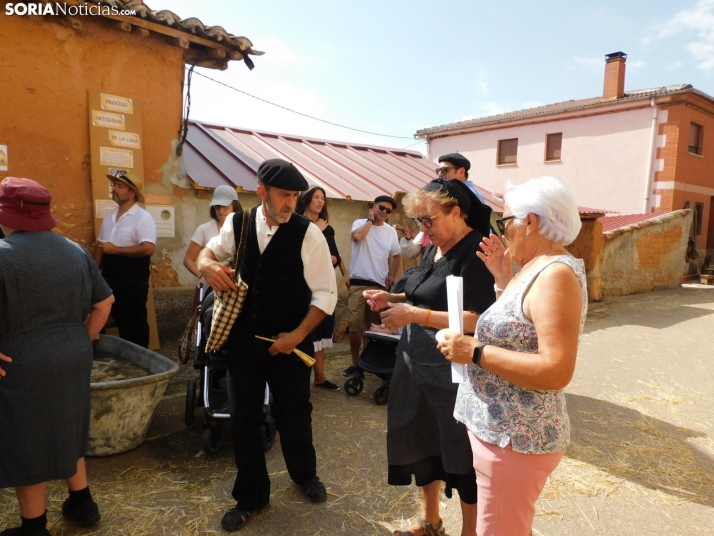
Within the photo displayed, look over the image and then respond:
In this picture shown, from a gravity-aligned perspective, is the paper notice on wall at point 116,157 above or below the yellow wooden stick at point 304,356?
above

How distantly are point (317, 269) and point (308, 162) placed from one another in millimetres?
6785

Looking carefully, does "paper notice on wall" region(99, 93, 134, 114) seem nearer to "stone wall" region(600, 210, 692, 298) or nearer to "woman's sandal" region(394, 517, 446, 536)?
"woman's sandal" region(394, 517, 446, 536)

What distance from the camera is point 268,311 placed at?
9.47ft

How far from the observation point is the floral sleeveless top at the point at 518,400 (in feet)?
6.12

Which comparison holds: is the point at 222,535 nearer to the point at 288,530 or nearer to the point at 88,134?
the point at 288,530

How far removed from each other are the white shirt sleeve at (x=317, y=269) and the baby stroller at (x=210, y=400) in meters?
1.07

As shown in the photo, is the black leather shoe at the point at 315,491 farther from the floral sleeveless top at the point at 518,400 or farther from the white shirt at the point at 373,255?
the white shirt at the point at 373,255

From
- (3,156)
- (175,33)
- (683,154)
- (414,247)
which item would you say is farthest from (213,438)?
(683,154)

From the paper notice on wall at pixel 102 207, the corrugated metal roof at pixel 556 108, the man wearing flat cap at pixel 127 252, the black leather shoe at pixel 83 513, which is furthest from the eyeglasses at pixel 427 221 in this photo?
the corrugated metal roof at pixel 556 108

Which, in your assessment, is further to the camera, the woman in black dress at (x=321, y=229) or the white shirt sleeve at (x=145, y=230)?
the woman in black dress at (x=321, y=229)

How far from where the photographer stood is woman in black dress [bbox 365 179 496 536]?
8.16 feet

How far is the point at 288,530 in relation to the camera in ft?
9.51

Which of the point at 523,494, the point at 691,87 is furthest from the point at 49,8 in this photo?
the point at 691,87

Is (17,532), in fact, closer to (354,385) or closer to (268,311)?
(268,311)
